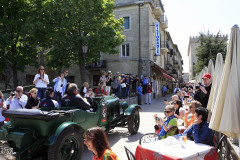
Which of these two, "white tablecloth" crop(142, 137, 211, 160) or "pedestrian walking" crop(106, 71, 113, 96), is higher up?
"pedestrian walking" crop(106, 71, 113, 96)

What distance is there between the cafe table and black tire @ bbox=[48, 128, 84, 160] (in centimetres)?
155

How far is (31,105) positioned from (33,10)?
40.3 feet

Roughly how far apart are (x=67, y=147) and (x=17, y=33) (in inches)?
558

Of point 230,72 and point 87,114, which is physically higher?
point 230,72

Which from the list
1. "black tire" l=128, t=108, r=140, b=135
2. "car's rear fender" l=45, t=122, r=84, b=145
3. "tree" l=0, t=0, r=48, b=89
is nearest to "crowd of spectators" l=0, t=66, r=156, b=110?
"car's rear fender" l=45, t=122, r=84, b=145

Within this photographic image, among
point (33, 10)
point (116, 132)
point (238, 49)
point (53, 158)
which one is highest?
point (33, 10)

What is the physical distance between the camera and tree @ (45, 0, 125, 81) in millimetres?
15211

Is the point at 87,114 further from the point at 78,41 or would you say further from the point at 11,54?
the point at 11,54

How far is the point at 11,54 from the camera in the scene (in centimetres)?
1528

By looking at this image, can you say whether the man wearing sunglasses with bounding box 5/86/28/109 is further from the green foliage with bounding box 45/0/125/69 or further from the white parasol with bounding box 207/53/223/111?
the green foliage with bounding box 45/0/125/69

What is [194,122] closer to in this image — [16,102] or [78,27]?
[16,102]

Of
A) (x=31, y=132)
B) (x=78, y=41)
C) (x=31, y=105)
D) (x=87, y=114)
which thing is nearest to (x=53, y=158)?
(x=31, y=132)

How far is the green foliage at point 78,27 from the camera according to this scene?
15.2 metres

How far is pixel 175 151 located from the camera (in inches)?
124
